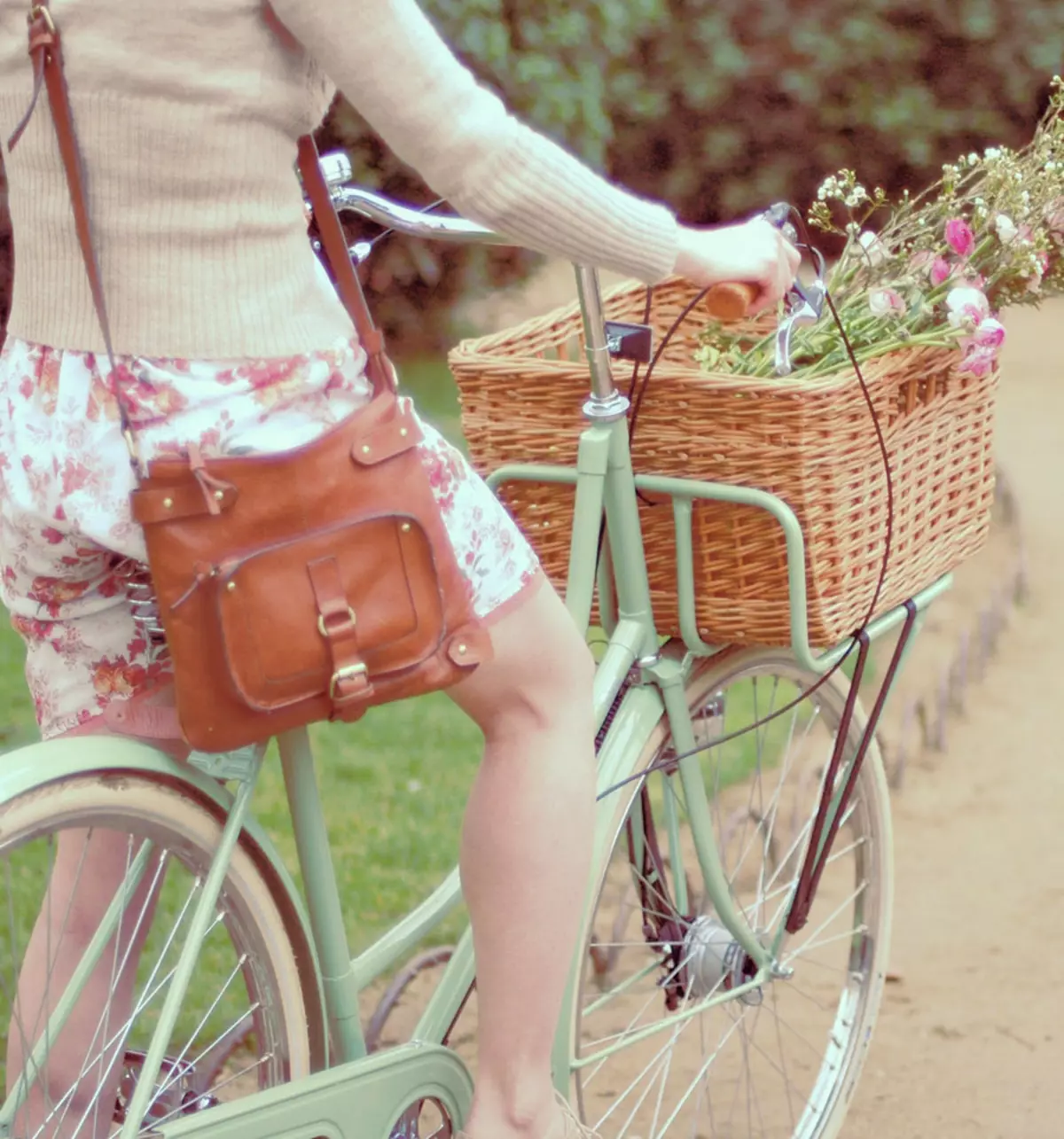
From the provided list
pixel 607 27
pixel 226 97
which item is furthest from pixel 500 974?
pixel 607 27

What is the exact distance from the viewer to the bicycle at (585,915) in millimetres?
1781

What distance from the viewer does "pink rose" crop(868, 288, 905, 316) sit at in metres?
2.21

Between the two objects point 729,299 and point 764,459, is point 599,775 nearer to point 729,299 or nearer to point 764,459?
point 764,459

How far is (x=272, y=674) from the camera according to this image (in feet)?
5.31

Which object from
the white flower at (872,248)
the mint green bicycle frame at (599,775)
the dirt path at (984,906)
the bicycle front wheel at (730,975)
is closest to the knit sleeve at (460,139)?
the mint green bicycle frame at (599,775)

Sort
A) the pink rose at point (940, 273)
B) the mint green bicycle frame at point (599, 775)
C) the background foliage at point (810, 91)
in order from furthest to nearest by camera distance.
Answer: the background foliage at point (810, 91) < the pink rose at point (940, 273) < the mint green bicycle frame at point (599, 775)

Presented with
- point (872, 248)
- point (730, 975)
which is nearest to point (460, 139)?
point (872, 248)

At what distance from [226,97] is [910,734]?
306cm

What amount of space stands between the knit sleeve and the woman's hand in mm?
113

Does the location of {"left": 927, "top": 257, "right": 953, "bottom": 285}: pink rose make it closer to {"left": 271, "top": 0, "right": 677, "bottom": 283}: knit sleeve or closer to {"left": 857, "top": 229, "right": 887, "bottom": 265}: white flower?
{"left": 857, "top": 229, "right": 887, "bottom": 265}: white flower

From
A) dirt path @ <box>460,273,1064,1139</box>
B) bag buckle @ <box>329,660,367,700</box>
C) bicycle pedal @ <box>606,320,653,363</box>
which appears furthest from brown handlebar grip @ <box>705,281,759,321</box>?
dirt path @ <box>460,273,1064,1139</box>

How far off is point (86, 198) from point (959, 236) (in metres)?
1.13

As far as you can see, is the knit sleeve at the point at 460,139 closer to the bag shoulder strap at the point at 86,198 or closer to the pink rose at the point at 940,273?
the bag shoulder strap at the point at 86,198

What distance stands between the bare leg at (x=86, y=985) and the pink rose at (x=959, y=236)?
110 centimetres
